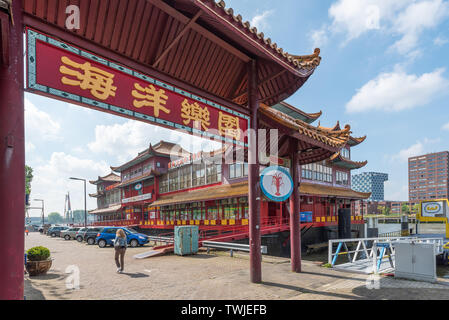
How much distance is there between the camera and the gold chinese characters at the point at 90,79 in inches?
191

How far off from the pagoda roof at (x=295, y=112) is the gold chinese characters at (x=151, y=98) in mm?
23692

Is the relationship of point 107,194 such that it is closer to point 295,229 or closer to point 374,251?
point 295,229

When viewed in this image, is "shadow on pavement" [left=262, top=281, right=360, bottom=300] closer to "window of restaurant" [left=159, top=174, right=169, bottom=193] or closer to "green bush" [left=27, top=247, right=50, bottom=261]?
"green bush" [left=27, top=247, right=50, bottom=261]

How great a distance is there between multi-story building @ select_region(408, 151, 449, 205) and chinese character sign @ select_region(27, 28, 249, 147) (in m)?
172

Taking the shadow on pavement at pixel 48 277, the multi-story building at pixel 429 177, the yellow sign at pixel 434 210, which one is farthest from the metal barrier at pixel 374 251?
the multi-story building at pixel 429 177

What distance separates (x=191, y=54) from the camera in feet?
24.6

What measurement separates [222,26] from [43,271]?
1052cm

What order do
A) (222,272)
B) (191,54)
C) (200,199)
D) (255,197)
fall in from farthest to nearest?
1. (200,199)
2. (222,272)
3. (255,197)
4. (191,54)

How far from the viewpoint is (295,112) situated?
3145cm

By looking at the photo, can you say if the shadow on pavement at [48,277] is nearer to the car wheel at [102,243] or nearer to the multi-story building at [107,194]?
the car wheel at [102,243]

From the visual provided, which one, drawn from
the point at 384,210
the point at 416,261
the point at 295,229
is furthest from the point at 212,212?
the point at 384,210

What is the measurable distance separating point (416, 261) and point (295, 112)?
2425 cm
